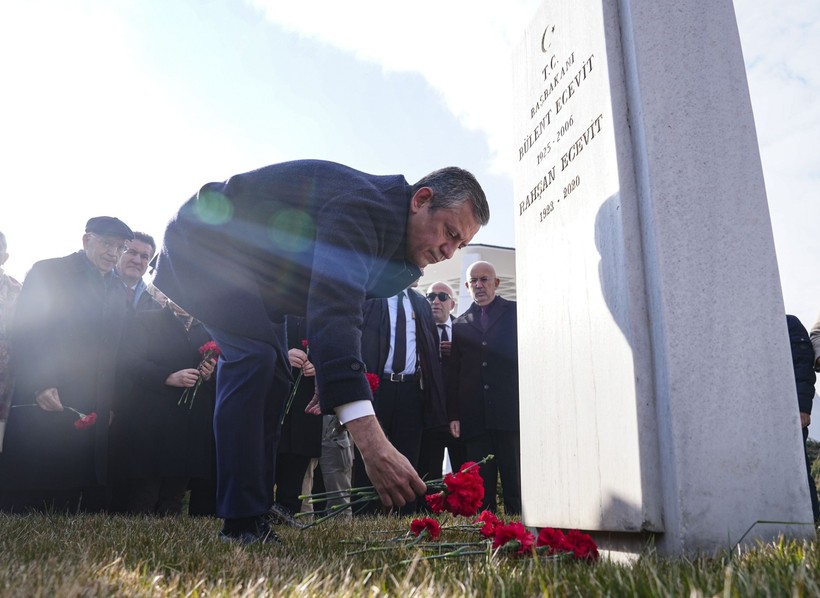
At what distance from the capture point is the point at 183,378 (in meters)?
5.46

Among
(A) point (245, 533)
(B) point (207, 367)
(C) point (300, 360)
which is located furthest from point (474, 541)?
(B) point (207, 367)

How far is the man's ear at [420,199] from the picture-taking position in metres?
3.01

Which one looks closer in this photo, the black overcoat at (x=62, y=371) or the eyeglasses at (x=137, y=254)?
the black overcoat at (x=62, y=371)

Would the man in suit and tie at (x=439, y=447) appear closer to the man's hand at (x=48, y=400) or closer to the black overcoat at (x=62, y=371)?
the black overcoat at (x=62, y=371)

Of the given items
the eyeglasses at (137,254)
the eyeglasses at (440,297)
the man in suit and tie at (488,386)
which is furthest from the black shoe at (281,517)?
the eyeglasses at (440,297)

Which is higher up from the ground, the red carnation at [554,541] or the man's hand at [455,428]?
the man's hand at [455,428]

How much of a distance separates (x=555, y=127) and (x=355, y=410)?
6.22 ft

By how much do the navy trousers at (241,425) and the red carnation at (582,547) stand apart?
138 cm

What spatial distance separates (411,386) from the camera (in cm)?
627

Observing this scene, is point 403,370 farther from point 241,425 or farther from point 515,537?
point 515,537

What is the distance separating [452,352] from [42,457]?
3.55 metres

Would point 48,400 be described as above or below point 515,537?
above

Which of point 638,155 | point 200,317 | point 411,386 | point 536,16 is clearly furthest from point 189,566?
point 411,386

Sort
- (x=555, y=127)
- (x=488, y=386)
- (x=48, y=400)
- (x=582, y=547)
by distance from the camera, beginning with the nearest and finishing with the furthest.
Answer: (x=582, y=547) → (x=555, y=127) → (x=48, y=400) → (x=488, y=386)
